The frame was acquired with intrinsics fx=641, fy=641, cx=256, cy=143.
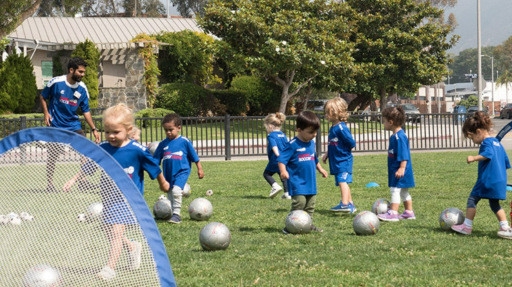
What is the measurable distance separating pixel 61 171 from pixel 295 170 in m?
3.62

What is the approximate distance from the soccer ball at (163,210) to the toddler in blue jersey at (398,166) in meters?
2.77

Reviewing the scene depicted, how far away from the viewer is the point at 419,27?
39.5 metres

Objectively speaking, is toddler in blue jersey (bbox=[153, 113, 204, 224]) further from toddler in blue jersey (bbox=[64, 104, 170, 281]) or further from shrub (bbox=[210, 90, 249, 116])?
shrub (bbox=[210, 90, 249, 116])

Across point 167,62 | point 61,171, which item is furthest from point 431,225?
point 167,62

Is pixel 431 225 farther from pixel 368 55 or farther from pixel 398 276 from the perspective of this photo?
pixel 368 55

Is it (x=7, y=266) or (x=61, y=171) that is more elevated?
(x=61, y=171)

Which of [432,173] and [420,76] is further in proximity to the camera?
[420,76]

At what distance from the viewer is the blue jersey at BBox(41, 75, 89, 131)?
9.84 metres

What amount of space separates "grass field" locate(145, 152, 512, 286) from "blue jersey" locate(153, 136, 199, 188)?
2.07ft

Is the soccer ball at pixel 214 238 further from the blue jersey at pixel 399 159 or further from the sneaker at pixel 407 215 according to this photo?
the sneaker at pixel 407 215

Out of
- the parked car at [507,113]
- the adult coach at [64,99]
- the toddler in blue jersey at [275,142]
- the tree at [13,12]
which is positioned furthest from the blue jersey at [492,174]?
the parked car at [507,113]

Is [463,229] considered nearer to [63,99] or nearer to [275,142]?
Answer: [275,142]

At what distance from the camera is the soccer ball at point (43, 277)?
13.7 feet

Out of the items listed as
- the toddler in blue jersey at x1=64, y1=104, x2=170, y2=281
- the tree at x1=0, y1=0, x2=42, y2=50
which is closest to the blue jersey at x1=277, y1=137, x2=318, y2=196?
the toddler in blue jersey at x1=64, y1=104, x2=170, y2=281
